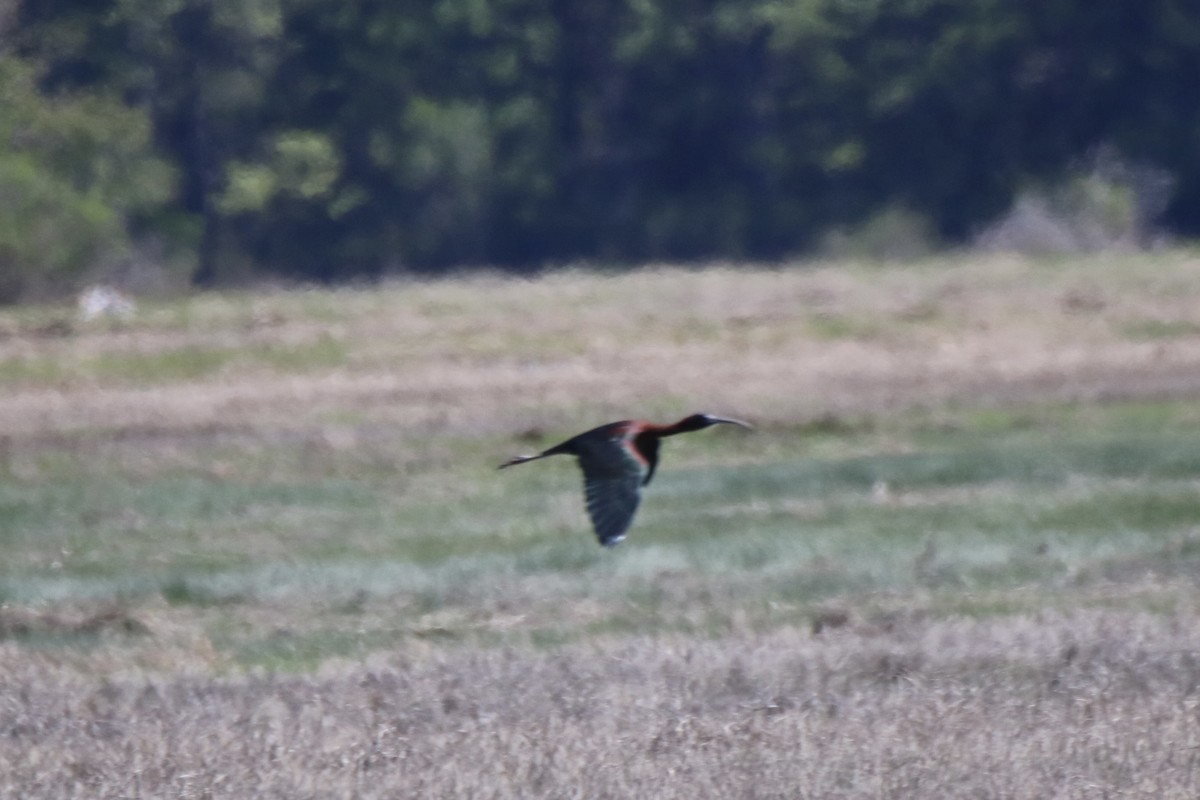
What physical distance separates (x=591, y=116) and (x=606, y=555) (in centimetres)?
3886

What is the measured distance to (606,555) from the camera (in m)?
13.4

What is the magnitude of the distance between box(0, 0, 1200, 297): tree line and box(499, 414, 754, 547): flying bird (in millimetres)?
38012

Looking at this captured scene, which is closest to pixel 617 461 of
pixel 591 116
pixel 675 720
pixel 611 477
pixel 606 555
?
pixel 611 477

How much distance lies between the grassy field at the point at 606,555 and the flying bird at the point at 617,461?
2.50ft

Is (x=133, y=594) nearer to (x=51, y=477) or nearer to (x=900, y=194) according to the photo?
(x=51, y=477)

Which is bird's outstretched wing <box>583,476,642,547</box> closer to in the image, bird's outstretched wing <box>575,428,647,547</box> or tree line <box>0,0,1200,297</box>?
bird's outstretched wing <box>575,428,647,547</box>

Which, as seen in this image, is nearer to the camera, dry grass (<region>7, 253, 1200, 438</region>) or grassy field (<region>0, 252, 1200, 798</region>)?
grassy field (<region>0, 252, 1200, 798</region>)

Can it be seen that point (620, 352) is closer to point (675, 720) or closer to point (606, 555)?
point (606, 555)

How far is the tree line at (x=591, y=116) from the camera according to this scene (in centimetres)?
4769

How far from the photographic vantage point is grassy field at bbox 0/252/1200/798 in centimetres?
779

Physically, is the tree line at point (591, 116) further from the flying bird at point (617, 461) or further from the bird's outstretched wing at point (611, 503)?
the bird's outstretched wing at point (611, 503)


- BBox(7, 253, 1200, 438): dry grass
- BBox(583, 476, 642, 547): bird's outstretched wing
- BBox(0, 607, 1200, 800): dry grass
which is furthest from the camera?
BBox(7, 253, 1200, 438): dry grass

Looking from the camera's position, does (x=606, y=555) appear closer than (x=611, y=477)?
No

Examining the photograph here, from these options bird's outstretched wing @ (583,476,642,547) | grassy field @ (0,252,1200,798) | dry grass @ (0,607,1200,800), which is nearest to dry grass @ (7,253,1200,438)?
grassy field @ (0,252,1200,798)
